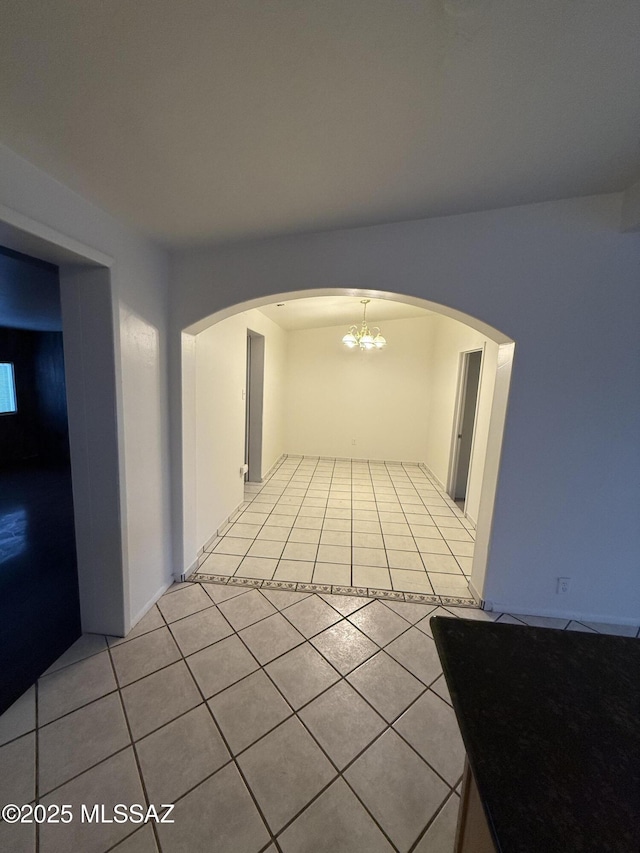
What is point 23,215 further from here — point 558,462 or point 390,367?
point 390,367

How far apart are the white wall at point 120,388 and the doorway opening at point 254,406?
2.48m

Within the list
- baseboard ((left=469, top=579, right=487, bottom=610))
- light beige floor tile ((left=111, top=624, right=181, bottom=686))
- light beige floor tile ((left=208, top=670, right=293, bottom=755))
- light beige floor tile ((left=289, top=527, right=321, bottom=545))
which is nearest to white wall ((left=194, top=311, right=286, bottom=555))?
light beige floor tile ((left=111, top=624, right=181, bottom=686))

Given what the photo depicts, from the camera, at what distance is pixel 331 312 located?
4.90m

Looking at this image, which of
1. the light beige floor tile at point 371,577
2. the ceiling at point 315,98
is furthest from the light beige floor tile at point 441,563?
the ceiling at point 315,98

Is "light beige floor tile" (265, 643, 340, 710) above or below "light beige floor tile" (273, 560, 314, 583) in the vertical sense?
below

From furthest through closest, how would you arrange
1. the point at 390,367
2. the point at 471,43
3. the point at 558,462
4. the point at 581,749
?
1. the point at 390,367
2. the point at 558,462
3. the point at 471,43
4. the point at 581,749

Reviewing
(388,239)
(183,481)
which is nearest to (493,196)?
(388,239)

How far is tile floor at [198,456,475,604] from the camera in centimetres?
247

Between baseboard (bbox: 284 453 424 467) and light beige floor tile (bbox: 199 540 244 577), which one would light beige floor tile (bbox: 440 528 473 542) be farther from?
baseboard (bbox: 284 453 424 467)

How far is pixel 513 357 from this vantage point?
1.95m

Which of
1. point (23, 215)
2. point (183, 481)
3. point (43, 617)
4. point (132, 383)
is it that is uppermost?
point (23, 215)

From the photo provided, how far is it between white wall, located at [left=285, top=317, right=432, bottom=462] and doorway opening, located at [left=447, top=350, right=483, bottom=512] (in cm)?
152

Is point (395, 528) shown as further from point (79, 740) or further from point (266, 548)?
point (79, 740)

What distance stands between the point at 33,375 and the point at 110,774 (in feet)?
20.3
